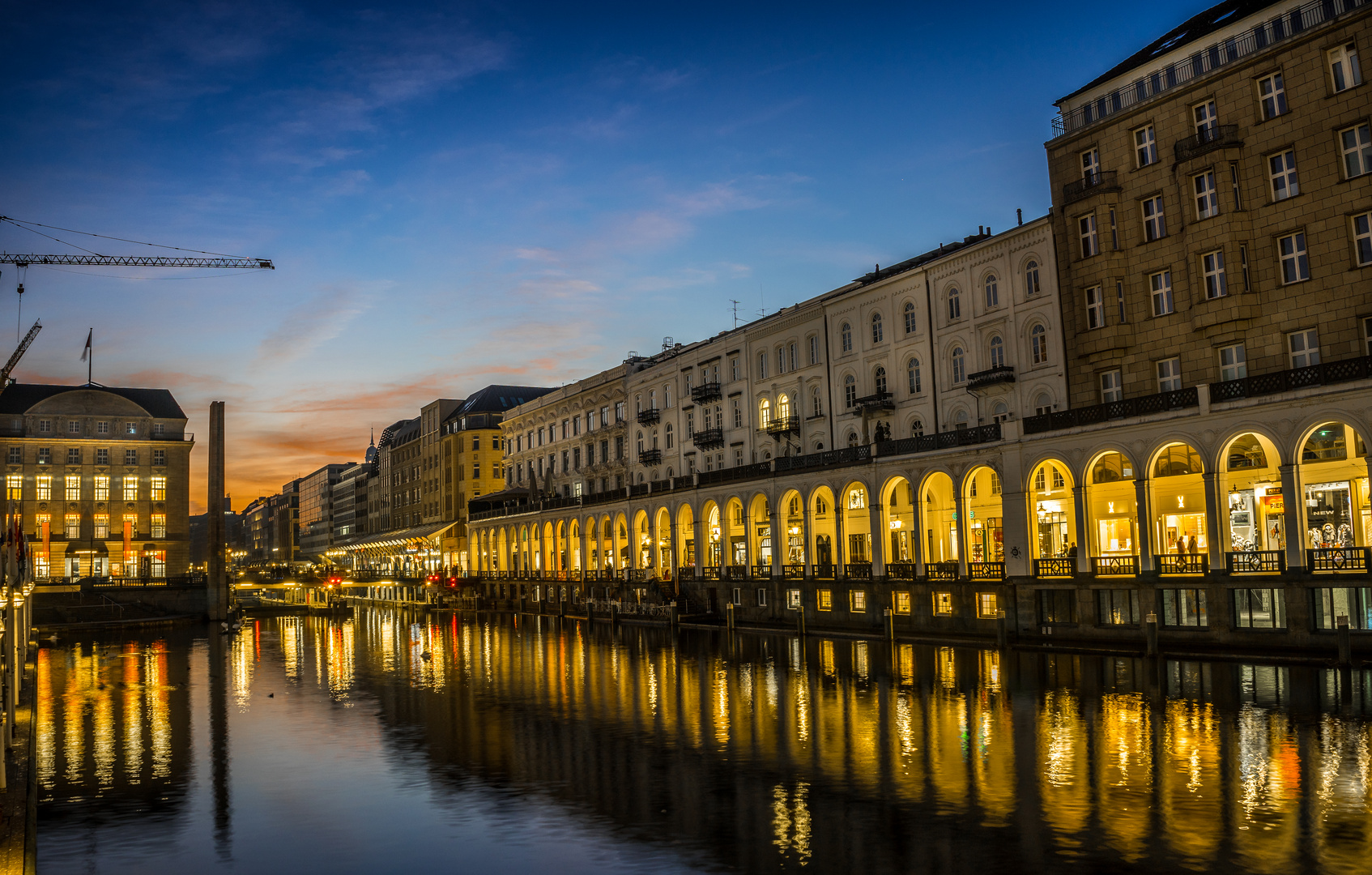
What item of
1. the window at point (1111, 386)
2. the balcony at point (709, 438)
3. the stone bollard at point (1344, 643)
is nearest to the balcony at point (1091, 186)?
the window at point (1111, 386)

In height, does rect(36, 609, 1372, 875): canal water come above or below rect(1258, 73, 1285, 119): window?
below

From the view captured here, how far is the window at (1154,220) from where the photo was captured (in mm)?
48312

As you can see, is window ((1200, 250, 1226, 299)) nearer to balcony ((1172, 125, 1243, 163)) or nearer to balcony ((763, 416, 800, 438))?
balcony ((1172, 125, 1243, 163))

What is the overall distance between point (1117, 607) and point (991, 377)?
14.5 meters

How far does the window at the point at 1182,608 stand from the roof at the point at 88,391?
11302 centimetres

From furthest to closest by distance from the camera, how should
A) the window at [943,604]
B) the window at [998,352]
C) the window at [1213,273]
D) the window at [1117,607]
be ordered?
the window at [998,352], the window at [943,604], the window at [1213,273], the window at [1117,607]

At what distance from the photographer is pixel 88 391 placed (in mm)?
119312

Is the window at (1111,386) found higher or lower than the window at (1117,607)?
higher

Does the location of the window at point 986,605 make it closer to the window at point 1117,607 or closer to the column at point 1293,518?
the window at point 1117,607

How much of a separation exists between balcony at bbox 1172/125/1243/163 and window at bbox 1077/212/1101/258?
4908 millimetres

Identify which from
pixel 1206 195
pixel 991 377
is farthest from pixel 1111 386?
pixel 1206 195

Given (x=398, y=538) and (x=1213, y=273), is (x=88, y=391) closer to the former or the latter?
(x=398, y=538)

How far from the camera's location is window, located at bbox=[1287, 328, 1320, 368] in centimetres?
4269

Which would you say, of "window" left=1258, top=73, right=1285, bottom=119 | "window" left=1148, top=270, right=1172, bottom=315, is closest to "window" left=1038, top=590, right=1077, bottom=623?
"window" left=1148, top=270, right=1172, bottom=315
